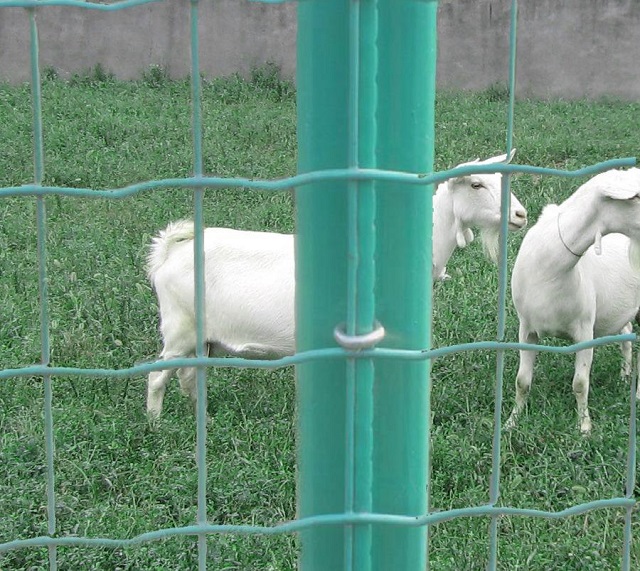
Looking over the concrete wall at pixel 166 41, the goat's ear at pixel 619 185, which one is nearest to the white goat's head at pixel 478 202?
the goat's ear at pixel 619 185

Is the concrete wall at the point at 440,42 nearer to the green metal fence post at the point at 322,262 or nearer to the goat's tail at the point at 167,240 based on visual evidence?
the goat's tail at the point at 167,240

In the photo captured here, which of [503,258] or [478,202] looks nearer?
[503,258]

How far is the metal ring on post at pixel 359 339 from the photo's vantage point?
4.72 ft

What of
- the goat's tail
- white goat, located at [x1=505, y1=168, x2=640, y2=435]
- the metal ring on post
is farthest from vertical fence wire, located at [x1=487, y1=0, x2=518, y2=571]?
the goat's tail

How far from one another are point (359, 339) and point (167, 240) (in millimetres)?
3266

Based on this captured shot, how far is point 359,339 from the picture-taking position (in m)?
1.44

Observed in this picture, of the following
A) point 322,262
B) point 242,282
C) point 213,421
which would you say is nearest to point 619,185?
point 242,282

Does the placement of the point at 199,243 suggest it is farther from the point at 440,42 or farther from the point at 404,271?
the point at 440,42

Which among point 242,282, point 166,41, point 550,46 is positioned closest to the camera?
point 242,282

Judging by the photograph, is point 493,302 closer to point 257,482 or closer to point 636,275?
point 636,275

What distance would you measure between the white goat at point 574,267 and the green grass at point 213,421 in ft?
0.67

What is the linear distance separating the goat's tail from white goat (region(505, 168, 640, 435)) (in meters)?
1.36

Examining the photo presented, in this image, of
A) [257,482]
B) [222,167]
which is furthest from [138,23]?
[257,482]

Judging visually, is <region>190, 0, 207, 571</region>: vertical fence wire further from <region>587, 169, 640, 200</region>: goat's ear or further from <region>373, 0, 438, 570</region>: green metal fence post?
<region>587, 169, 640, 200</region>: goat's ear
